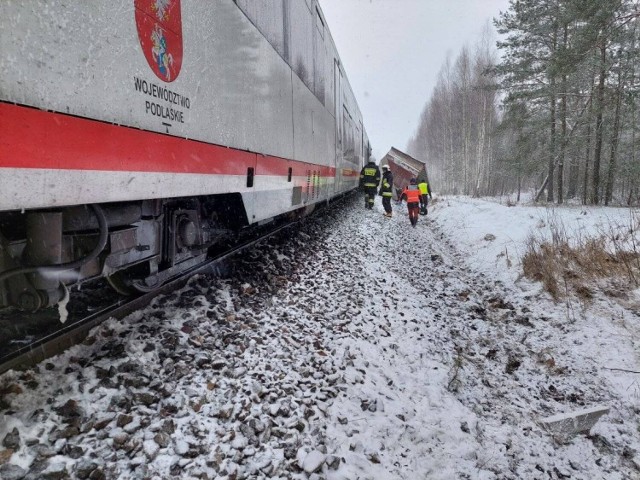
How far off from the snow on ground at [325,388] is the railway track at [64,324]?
0.07m

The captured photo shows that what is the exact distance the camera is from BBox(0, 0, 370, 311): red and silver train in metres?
1.47

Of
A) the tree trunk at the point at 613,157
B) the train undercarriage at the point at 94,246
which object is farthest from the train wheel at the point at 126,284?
the tree trunk at the point at 613,157

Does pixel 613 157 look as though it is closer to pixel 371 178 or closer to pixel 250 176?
pixel 371 178

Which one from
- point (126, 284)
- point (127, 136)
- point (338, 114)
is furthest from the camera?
Result: point (338, 114)

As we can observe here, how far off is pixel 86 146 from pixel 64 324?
4.77 ft

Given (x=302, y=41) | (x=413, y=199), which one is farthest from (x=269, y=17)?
(x=413, y=199)

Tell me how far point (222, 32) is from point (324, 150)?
5.26m

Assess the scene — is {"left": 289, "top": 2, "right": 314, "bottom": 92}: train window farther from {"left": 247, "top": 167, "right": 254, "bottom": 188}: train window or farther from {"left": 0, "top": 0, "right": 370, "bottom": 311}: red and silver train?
{"left": 247, "top": 167, "right": 254, "bottom": 188}: train window

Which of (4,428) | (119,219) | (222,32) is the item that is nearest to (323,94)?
(222,32)

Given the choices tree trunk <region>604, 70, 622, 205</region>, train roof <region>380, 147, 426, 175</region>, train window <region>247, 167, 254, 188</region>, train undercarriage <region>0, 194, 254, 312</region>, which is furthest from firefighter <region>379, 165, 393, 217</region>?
train undercarriage <region>0, 194, 254, 312</region>

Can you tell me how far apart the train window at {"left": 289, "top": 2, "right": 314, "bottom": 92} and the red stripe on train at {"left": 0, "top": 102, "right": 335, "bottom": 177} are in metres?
3.42

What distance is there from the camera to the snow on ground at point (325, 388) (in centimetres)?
190

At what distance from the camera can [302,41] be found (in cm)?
596

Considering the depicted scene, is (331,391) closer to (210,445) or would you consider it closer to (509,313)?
(210,445)
